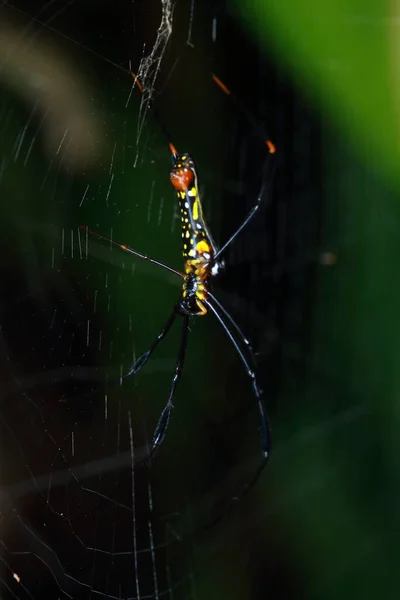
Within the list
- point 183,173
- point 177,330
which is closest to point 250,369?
point 177,330

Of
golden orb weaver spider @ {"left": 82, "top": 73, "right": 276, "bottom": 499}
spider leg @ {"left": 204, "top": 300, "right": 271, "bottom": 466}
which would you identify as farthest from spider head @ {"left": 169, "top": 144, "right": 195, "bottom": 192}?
spider leg @ {"left": 204, "top": 300, "right": 271, "bottom": 466}

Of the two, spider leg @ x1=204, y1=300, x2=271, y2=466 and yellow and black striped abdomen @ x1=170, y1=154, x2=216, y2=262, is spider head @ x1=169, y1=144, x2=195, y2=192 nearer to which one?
yellow and black striped abdomen @ x1=170, y1=154, x2=216, y2=262

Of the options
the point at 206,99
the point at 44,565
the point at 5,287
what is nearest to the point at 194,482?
the point at 44,565

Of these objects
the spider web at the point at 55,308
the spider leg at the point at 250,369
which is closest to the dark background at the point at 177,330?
the spider web at the point at 55,308

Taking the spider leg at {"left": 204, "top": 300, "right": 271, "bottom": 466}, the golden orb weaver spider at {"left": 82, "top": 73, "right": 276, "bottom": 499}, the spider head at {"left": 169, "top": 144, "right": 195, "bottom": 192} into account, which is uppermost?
the spider head at {"left": 169, "top": 144, "right": 195, "bottom": 192}

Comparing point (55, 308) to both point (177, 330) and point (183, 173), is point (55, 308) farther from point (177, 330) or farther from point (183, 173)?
point (177, 330)

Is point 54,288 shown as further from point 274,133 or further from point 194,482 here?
point 274,133

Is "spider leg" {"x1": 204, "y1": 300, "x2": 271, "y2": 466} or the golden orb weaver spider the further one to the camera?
"spider leg" {"x1": 204, "y1": 300, "x2": 271, "y2": 466}

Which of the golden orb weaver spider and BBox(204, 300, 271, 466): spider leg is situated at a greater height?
the golden orb weaver spider
